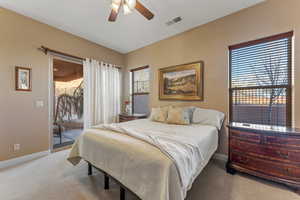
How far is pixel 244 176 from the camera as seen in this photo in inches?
86.7

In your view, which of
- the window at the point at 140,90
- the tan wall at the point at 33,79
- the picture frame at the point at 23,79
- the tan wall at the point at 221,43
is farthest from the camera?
the window at the point at 140,90

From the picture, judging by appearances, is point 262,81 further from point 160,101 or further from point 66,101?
point 66,101

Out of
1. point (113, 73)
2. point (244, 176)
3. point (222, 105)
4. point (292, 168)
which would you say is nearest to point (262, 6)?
point (222, 105)

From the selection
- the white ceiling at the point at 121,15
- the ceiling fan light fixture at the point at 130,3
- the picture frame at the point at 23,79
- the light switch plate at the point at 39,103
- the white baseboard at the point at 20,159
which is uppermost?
the white ceiling at the point at 121,15

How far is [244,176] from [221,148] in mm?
656

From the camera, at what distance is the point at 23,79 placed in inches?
109

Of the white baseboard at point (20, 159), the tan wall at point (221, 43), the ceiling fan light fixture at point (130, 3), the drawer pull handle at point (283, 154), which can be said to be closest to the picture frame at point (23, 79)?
the white baseboard at point (20, 159)

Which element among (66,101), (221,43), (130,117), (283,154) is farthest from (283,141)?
(66,101)

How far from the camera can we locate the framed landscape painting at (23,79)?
269cm

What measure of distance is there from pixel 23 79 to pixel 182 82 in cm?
350

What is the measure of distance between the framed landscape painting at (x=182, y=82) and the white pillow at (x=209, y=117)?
43 cm

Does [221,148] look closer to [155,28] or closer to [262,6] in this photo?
[262,6]

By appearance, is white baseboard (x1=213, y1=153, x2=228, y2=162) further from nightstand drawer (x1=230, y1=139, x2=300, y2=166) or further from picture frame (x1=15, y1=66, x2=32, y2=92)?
picture frame (x1=15, y1=66, x2=32, y2=92)

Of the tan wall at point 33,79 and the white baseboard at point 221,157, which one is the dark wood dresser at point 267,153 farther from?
the tan wall at point 33,79
